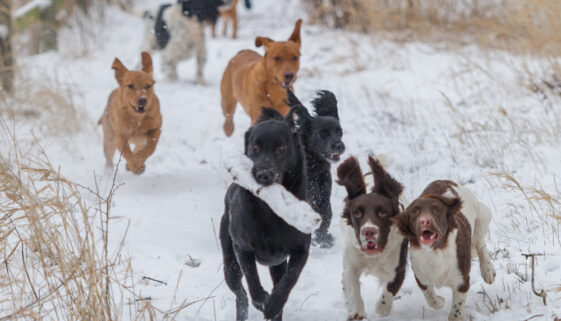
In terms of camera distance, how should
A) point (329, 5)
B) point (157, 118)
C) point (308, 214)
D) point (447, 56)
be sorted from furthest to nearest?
point (329, 5), point (447, 56), point (157, 118), point (308, 214)

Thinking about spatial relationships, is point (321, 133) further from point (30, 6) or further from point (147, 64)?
point (30, 6)

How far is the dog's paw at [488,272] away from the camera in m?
3.68

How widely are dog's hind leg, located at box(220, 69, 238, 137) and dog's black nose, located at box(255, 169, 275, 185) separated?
4.85m

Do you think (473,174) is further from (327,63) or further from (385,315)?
(327,63)

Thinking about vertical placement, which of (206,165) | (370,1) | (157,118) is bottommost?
(206,165)

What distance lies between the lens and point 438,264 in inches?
128

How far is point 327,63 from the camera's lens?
12.4m

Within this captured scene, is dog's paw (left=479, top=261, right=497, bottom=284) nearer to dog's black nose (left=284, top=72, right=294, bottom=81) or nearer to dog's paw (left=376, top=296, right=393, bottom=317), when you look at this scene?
dog's paw (left=376, top=296, right=393, bottom=317)

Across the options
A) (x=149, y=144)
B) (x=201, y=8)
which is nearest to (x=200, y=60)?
(x=201, y=8)

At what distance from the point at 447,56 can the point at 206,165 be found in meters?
5.37

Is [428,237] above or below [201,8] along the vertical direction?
below

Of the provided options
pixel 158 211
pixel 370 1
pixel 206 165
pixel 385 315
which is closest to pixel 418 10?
pixel 370 1

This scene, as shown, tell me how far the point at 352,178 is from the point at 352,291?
61 cm

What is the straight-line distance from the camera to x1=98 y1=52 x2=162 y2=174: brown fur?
630 cm
